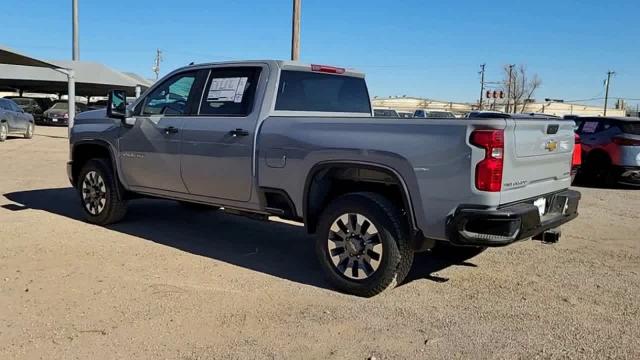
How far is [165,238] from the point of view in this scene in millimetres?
6934

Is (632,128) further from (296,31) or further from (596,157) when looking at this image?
(296,31)

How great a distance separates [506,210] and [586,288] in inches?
61.0

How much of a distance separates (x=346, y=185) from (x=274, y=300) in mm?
1205

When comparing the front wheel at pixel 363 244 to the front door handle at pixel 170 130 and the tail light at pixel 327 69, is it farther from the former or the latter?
the front door handle at pixel 170 130

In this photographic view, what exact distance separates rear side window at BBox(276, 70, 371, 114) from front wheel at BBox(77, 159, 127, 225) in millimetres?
2636

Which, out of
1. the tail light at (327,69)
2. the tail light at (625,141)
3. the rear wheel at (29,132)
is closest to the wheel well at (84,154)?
the tail light at (327,69)

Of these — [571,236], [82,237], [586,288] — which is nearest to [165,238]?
[82,237]

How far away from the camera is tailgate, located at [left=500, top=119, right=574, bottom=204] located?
441 centimetres

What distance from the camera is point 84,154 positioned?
777 centimetres

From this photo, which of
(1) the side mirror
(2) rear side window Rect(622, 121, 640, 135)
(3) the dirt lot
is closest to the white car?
(3) the dirt lot

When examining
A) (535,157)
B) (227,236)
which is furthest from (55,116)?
(535,157)

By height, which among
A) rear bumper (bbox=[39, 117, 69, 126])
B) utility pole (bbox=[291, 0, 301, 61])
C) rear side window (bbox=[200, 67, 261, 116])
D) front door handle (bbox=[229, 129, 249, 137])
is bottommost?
rear bumper (bbox=[39, 117, 69, 126])

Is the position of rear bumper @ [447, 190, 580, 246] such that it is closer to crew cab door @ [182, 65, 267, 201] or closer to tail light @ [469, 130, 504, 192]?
tail light @ [469, 130, 504, 192]

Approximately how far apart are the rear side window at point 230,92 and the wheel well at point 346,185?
42.9 inches
